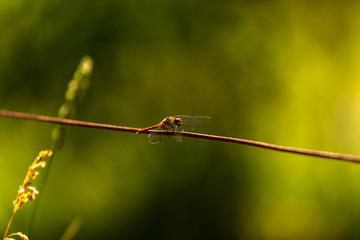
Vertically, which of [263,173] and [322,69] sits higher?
[322,69]

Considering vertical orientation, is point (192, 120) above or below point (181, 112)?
below

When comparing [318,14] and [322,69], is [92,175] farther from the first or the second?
[318,14]

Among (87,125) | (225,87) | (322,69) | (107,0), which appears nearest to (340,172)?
(322,69)

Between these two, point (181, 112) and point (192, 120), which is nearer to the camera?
point (192, 120)

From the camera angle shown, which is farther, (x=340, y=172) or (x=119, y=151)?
(x=340, y=172)

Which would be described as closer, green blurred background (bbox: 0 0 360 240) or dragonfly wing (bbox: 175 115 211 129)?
dragonfly wing (bbox: 175 115 211 129)

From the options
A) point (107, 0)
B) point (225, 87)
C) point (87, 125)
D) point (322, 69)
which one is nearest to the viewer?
point (87, 125)

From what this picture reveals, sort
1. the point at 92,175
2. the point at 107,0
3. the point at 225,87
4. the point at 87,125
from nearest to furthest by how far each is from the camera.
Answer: the point at 87,125 → the point at 92,175 → the point at 107,0 → the point at 225,87

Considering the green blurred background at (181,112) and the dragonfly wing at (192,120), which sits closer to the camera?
the dragonfly wing at (192,120)
